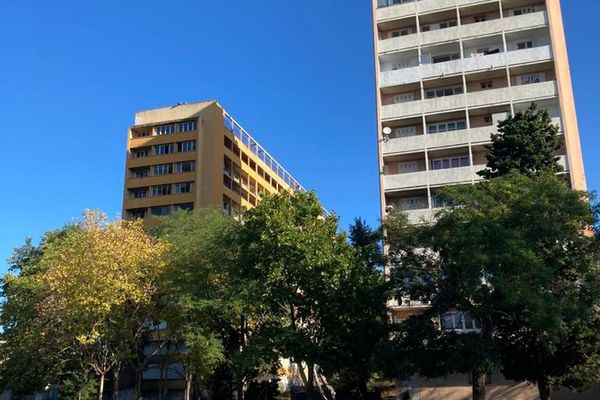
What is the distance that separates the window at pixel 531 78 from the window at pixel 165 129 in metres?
39.7

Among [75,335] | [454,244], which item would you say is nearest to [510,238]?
[454,244]

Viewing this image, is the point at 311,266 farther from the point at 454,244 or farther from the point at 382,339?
the point at 454,244

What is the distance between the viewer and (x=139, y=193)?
219 feet

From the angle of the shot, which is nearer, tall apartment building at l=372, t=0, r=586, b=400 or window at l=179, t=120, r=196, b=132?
tall apartment building at l=372, t=0, r=586, b=400

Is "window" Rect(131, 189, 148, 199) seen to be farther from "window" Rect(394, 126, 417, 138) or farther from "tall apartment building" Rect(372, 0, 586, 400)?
"window" Rect(394, 126, 417, 138)

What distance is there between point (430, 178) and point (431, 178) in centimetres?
8

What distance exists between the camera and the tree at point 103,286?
25.9 m

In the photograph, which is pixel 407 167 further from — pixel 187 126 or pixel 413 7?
pixel 187 126

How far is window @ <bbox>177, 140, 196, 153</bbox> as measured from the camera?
214 feet

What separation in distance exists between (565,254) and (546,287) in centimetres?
218

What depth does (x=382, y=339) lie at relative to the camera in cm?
2461

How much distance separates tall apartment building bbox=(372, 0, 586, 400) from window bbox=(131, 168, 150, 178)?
3284cm

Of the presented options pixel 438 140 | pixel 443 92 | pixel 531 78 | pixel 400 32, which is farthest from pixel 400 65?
pixel 531 78

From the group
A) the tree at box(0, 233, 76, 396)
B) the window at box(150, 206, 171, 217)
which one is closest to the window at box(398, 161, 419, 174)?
the tree at box(0, 233, 76, 396)
